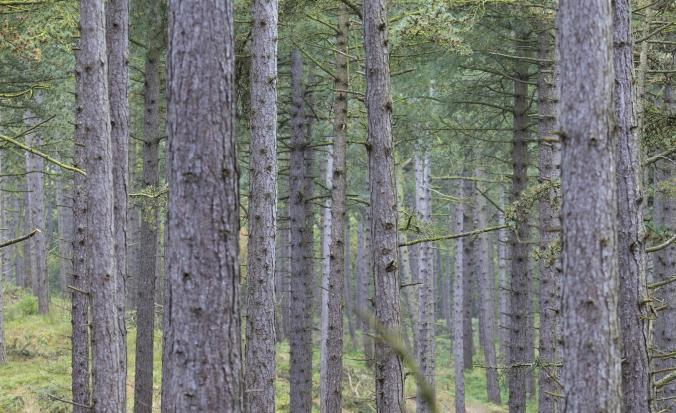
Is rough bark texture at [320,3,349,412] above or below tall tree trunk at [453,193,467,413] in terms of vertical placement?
above

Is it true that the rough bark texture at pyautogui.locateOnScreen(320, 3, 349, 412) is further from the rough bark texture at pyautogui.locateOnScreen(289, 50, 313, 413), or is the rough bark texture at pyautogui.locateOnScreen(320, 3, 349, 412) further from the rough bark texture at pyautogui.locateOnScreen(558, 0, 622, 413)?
the rough bark texture at pyautogui.locateOnScreen(558, 0, 622, 413)

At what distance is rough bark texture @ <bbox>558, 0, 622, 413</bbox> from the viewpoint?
500cm

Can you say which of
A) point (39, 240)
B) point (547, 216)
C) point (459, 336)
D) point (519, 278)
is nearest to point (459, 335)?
point (459, 336)

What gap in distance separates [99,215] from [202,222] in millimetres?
3731

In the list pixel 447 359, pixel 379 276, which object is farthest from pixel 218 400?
pixel 447 359

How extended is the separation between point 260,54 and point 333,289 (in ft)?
14.3

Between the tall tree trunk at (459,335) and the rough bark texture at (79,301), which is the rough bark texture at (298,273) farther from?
the tall tree trunk at (459,335)

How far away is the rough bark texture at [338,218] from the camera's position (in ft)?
36.7

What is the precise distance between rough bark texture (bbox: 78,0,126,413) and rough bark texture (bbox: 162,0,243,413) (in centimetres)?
350

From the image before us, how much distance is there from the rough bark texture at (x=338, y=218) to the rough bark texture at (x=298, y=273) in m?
1.95

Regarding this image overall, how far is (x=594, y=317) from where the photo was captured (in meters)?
5.02

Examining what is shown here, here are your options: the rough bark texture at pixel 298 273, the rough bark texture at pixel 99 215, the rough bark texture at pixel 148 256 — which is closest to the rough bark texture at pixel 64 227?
the rough bark texture at pixel 148 256

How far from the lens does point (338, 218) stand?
36.8 ft

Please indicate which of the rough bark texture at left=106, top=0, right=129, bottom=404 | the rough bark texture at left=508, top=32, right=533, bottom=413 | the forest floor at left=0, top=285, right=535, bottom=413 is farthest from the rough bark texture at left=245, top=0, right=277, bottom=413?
the rough bark texture at left=508, top=32, right=533, bottom=413
